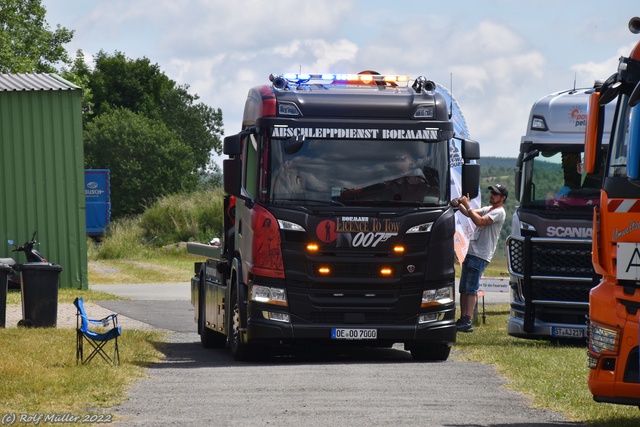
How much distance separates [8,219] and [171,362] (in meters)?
14.5

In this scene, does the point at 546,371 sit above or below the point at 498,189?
below

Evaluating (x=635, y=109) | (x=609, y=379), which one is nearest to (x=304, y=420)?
(x=609, y=379)

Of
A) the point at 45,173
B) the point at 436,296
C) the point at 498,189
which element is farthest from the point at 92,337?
the point at 45,173

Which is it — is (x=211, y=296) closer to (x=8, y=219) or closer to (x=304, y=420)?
(x=304, y=420)

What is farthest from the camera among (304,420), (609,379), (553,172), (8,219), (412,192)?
(8,219)

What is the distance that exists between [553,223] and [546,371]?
11.8 ft

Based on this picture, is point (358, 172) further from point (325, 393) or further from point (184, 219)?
point (184, 219)

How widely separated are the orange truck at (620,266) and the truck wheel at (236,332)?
19.7ft

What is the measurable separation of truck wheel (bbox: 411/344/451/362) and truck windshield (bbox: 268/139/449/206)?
169 centimetres

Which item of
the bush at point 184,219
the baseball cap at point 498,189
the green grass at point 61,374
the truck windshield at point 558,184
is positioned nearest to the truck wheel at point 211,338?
the green grass at point 61,374

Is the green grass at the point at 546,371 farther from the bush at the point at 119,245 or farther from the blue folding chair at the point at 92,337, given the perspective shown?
the bush at the point at 119,245

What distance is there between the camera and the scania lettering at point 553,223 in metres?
17.3

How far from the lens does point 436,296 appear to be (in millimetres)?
15422

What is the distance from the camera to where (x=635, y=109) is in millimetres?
10156
